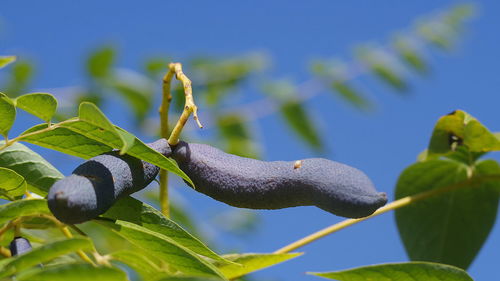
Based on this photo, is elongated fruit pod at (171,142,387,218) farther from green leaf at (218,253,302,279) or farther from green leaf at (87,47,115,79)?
green leaf at (87,47,115,79)

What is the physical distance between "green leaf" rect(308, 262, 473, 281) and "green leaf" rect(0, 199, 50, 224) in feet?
2.24

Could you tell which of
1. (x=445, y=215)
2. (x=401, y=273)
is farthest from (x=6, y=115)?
(x=445, y=215)

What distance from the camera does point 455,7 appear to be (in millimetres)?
7227

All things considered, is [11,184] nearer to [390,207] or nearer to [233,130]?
[390,207]

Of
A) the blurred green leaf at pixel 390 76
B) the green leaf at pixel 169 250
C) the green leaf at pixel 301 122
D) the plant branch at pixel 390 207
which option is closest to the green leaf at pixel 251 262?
the plant branch at pixel 390 207

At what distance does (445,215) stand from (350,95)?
3.30m

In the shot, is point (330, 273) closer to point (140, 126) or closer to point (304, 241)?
point (304, 241)

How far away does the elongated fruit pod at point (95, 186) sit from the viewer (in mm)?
1543

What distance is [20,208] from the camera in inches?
68.6

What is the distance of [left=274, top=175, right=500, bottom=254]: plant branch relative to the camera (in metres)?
2.30

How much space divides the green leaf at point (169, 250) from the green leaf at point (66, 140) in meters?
0.24

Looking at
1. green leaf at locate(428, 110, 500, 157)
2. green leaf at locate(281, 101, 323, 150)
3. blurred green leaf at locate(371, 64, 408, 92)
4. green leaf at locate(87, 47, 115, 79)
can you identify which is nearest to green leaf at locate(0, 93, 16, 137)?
green leaf at locate(428, 110, 500, 157)

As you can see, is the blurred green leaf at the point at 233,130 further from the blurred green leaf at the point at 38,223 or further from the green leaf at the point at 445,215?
the blurred green leaf at the point at 38,223

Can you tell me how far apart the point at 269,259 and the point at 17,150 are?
31.1 inches
